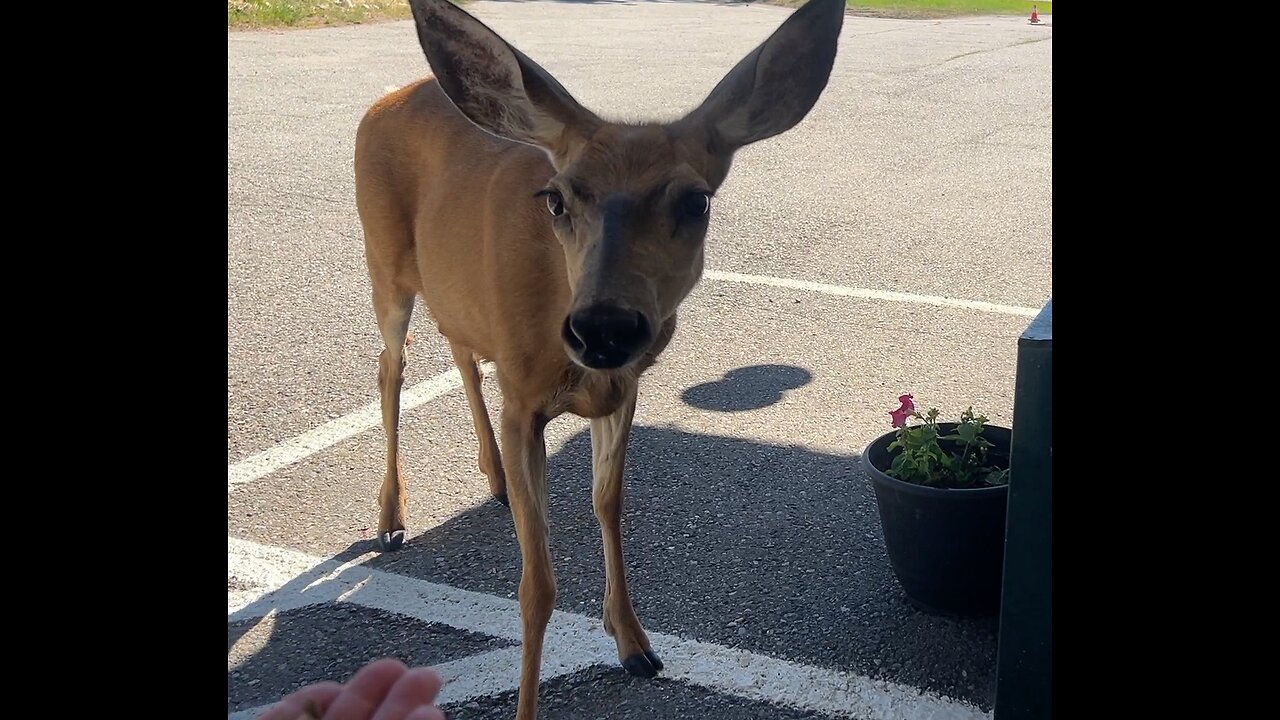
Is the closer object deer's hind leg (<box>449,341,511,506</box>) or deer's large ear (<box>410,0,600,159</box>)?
deer's large ear (<box>410,0,600,159</box>)

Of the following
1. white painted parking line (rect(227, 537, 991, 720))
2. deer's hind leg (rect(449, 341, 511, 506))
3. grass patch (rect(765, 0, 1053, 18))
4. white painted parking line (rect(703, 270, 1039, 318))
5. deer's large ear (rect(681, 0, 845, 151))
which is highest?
deer's large ear (rect(681, 0, 845, 151))

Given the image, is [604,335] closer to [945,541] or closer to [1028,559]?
[1028,559]

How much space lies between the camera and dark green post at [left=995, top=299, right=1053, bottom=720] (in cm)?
303

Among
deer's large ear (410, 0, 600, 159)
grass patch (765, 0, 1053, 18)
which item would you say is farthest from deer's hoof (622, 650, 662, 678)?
grass patch (765, 0, 1053, 18)

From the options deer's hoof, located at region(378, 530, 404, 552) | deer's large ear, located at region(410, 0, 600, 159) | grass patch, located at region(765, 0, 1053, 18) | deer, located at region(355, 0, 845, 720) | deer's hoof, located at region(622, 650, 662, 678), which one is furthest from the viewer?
grass patch, located at region(765, 0, 1053, 18)

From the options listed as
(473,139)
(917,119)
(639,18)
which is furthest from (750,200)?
(639,18)

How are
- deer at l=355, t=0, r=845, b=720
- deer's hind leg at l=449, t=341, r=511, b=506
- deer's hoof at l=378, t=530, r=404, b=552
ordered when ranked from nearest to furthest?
deer at l=355, t=0, r=845, b=720
deer's hoof at l=378, t=530, r=404, b=552
deer's hind leg at l=449, t=341, r=511, b=506

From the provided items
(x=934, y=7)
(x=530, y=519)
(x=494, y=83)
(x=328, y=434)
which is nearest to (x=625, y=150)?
(x=494, y=83)

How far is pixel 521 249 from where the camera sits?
3.65m

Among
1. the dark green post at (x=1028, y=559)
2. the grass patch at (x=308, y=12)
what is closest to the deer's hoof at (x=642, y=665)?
the dark green post at (x=1028, y=559)

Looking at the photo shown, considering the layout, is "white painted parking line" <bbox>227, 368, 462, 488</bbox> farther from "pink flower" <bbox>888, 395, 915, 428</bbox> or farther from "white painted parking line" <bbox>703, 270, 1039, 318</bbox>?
"pink flower" <bbox>888, 395, 915, 428</bbox>

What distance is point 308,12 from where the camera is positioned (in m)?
19.0

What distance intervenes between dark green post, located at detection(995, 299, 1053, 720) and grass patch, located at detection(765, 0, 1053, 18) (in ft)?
79.5
